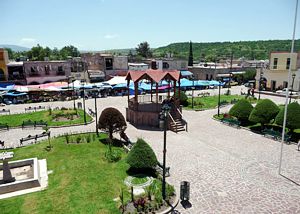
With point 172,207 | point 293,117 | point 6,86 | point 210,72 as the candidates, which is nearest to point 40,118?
point 6,86

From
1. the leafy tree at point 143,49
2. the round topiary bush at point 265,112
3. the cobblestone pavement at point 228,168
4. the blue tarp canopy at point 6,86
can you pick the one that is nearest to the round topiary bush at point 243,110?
the cobblestone pavement at point 228,168

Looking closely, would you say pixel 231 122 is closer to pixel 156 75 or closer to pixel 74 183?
pixel 156 75

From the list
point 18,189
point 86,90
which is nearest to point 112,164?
point 18,189

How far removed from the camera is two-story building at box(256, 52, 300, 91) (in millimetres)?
41509

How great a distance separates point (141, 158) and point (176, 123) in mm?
9929

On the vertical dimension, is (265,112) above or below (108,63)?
below

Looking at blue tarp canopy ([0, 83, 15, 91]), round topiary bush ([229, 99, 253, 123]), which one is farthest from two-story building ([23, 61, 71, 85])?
round topiary bush ([229, 99, 253, 123])

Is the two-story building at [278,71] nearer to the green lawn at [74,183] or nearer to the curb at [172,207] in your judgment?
the green lawn at [74,183]

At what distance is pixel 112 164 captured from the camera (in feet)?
50.0

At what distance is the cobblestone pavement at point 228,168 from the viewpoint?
11.4 metres

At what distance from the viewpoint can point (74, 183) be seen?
507 inches

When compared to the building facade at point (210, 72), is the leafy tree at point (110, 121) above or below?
below

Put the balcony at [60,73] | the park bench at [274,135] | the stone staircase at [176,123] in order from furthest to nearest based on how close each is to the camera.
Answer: the balcony at [60,73]
the stone staircase at [176,123]
the park bench at [274,135]

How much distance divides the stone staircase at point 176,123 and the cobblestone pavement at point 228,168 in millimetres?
673
